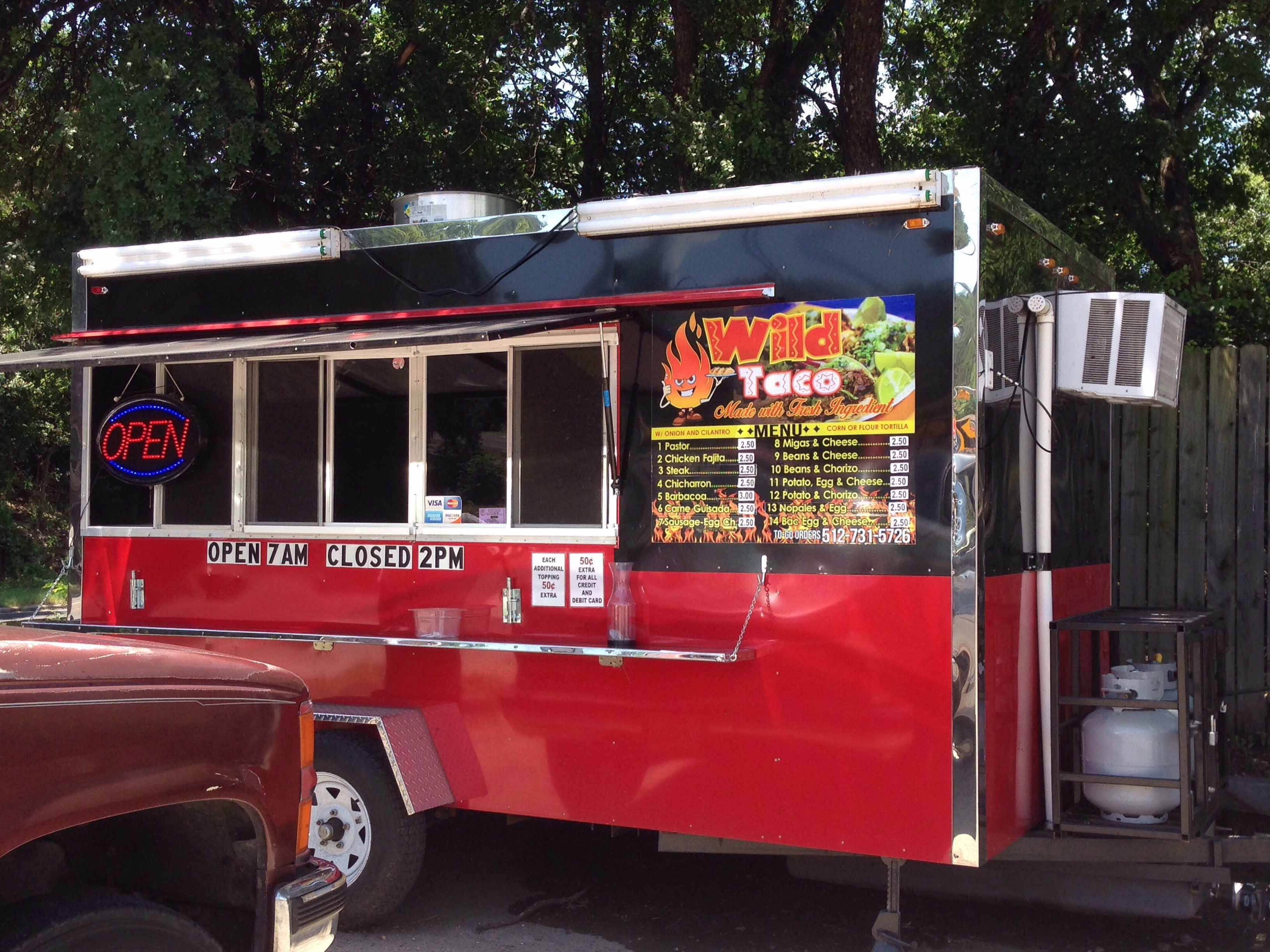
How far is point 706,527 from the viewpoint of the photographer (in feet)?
16.2

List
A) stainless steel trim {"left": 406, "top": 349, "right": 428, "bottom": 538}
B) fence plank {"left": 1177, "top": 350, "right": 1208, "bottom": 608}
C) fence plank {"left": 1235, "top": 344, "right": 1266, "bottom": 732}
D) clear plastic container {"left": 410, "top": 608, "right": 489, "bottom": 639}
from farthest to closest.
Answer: fence plank {"left": 1177, "top": 350, "right": 1208, "bottom": 608}, fence plank {"left": 1235, "top": 344, "right": 1266, "bottom": 732}, stainless steel trim {"left": 406, "top": 349, "right": 428, "bottom": 538}, clear plastic container {"left": 410, "top": 608, "right": 489, "bottom": 639}

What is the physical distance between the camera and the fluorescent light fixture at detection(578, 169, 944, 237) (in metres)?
4.51

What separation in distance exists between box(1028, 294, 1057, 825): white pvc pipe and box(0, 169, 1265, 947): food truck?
1 centimetres

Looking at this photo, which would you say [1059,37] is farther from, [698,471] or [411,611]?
[411,611]

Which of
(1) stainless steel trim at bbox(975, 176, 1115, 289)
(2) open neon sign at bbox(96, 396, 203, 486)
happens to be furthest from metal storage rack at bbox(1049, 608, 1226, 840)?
(2) open neon sign at bbox(96, 396, 203, 486)

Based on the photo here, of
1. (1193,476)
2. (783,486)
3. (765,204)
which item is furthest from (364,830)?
(1193,476)

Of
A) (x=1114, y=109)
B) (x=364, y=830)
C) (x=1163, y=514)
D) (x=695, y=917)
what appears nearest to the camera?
(x=364, y=830)

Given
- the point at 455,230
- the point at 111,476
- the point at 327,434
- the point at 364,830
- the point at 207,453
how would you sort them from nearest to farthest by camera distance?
1. the point at 364,830
2. the point at 455,230
3. the point at 327,434
4. the point at 207,453
5. the point at 111,476

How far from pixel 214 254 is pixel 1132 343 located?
13.7 feet

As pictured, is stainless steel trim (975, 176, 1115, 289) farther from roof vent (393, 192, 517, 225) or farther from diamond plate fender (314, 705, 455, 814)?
diamond plate fender (314, 705, 455, 814)

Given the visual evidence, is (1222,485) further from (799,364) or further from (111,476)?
(111,476)

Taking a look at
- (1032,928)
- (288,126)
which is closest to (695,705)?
(1032,928)

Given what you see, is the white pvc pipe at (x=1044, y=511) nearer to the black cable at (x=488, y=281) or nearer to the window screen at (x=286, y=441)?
the black cable at (x=488, y=281)

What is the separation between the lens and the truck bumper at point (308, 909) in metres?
3.24
